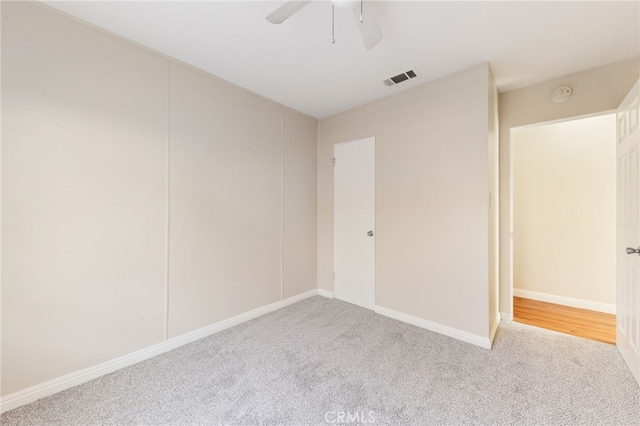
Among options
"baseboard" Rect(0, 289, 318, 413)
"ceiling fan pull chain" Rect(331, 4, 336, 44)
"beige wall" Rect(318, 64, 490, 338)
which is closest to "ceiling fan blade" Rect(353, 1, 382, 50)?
"ceiling fan pull chain" Rect(331, 4, 336, 44)

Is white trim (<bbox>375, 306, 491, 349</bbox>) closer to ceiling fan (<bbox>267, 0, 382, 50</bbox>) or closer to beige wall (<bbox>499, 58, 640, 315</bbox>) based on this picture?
beige wall (<bbox>499, 58, 640, 315</bbox>)

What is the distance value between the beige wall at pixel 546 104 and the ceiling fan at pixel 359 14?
2091mm

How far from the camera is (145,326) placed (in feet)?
6.80

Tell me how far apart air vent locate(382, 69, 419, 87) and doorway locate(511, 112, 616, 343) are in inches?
55.0

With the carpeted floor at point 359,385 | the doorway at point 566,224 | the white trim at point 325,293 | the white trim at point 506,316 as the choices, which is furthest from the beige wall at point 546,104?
the white trim at point 325,293

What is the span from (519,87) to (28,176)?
4.32 m

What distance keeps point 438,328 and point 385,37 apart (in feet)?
8.80

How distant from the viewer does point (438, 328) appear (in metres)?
2.51

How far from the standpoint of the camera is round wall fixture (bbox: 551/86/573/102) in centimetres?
239

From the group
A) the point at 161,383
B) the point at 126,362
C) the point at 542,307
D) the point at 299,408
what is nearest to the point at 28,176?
the point at 126,362

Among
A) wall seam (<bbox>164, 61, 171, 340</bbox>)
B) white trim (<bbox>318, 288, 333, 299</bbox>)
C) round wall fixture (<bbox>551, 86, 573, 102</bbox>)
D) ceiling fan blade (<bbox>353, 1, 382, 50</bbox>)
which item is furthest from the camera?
white trim (<bbox>318, 288, 333, 299</bbox>)

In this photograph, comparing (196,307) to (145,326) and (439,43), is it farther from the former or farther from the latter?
(439,43)

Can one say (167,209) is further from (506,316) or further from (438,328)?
(506,316)

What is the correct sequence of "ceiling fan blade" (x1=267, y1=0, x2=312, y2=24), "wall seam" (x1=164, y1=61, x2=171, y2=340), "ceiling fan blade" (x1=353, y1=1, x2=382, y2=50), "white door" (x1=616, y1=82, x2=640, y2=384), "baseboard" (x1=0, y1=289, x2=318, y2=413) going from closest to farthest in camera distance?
"ceiling fan blade" (x1=267, y1=0, x2=312, y2=24), "ceiling fan blade" (x1=353, y1=1, x2=382, y2=50), "baseboard" (x1=0, y1=289, x2=318, y2=413), "white door" (x1=616, y1=82, x2=640, y2=384), "wall seam" (x1=164, y1=61, x2=171, y2=340)
